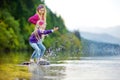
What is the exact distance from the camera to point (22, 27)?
15242 mm

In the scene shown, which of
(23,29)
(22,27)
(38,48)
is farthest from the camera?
(22,27)

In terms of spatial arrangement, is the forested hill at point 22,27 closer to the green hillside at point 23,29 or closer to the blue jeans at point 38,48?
the green hillside at point 23,29

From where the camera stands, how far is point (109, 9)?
11898 millimetres

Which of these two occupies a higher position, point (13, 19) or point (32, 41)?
point (13, 19)

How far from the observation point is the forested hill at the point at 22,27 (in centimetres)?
1238

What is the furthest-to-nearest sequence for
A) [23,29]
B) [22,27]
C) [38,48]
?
[22,27]
[23,29]
[38,48]

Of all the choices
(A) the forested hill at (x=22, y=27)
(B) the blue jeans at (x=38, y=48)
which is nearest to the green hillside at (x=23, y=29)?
(A) the forested hill at (x=22, y=27)

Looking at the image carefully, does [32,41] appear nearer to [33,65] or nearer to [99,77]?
[33,65]

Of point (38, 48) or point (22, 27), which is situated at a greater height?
point (22, 27)

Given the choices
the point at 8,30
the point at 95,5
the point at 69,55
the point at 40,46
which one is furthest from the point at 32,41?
the point at 8,30

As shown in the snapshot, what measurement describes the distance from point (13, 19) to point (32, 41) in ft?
19.2

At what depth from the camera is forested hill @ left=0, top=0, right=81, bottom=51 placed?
487 inches

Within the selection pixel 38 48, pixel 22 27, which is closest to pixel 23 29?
pixel 22 27

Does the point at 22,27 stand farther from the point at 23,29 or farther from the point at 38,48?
the point at 38,48
